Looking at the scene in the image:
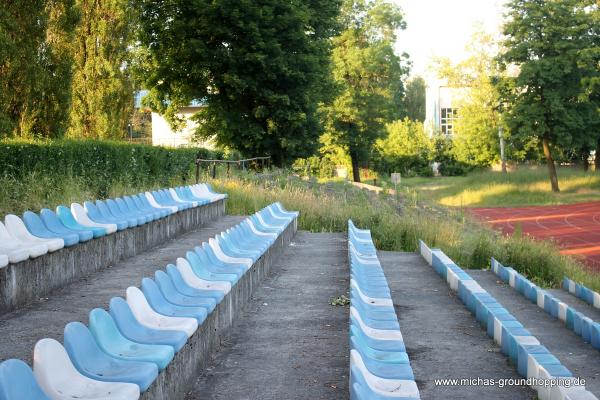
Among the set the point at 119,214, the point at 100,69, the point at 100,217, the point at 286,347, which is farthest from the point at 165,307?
the point at 100,69

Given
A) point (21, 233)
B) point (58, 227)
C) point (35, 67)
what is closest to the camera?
point (21, 233)

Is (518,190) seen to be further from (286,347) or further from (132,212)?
(286,347)

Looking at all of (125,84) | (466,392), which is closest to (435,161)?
(125,84)

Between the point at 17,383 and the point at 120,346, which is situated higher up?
the point at 17,383

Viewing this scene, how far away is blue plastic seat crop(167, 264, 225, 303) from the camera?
504 centimetres

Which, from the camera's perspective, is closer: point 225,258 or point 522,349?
point 522,349

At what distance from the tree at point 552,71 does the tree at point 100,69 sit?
1058 inches

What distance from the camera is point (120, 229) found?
7.48 m

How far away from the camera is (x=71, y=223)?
23.3 ft

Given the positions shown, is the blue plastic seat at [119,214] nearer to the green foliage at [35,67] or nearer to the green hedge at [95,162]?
the green hedge at [95,162]

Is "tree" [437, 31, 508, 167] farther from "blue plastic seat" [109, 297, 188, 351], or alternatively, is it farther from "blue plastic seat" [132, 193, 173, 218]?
"blue plastic seat" [109, 297, 188, 351]

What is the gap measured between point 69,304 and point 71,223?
64.6 inches

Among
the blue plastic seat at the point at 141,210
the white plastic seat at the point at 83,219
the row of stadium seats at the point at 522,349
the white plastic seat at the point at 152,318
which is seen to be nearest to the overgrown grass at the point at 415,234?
the row of stadium seats at the point at 522,349

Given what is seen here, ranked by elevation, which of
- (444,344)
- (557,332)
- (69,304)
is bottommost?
(557,332)
